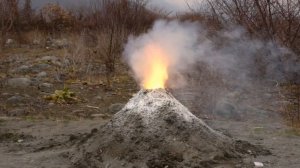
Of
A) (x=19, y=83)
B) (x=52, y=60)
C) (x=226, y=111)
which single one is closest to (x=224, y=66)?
(x=226, y=111)

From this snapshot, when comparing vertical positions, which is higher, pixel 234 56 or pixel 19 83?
pixel 234 56

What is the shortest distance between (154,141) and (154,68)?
1.11 m

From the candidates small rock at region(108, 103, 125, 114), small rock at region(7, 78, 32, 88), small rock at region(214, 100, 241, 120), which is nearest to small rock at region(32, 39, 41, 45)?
small rock at region(7, 78, 32, 88)

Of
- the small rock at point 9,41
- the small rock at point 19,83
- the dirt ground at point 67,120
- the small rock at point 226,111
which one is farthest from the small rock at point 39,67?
the small rock at point 9,41

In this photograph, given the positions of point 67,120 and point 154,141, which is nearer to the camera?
point 154,141

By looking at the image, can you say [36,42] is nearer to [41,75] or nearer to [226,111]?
[41,75]

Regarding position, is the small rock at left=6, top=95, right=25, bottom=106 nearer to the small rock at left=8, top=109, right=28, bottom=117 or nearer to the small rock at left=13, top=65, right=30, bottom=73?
the small rock at left=8, top=109, right=28, bottom=117

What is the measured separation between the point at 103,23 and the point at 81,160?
756 cm

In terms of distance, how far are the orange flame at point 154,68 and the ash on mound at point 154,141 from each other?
14.2 inches

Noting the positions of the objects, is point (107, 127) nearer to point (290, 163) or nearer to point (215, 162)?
point (215, 162)

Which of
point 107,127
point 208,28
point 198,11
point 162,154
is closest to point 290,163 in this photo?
point 162,154

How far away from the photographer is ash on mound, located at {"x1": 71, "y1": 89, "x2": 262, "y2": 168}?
502 centimetres

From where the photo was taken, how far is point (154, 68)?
604 cm

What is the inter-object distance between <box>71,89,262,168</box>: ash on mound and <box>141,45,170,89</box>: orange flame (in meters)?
0.36
